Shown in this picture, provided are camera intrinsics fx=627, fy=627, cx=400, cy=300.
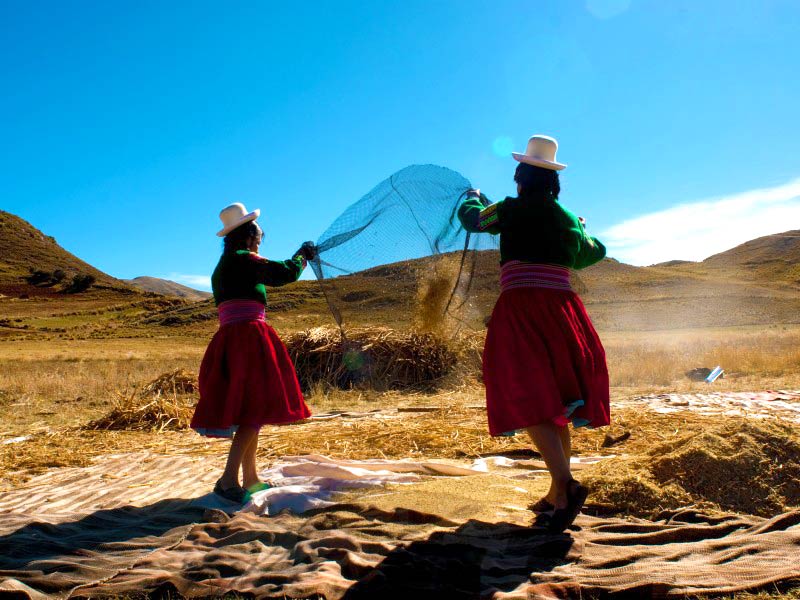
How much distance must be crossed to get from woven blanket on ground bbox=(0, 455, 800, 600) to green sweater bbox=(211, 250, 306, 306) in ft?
3.97

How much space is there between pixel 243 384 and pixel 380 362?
6492 mm

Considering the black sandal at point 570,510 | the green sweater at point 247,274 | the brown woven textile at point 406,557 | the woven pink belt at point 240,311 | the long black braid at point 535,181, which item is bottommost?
the brown woven textile at point 406,557

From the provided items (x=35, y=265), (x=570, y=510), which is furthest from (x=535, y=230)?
(x=35, y=265)

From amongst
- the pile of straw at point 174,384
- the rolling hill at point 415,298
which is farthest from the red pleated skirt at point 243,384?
the pile of straw at point 174,384

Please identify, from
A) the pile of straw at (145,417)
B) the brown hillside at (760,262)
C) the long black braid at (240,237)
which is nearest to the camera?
the long black braid at (240,237)

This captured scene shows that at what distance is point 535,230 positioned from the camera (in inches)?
119

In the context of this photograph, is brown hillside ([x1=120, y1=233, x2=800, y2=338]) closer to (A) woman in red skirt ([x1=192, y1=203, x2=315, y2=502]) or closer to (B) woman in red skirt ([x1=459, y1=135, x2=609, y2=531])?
(A) woman in red skirt ([x1=192, y1=203, x2=315, y2=502])

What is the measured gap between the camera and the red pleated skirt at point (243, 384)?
3.54 m

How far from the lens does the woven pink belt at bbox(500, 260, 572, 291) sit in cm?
304


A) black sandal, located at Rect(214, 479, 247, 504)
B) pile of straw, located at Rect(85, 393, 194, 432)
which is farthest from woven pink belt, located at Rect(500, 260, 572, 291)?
pile of straw, located at Rect(85, 393, 194, 432)

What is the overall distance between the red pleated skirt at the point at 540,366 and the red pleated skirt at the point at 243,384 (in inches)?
50.4

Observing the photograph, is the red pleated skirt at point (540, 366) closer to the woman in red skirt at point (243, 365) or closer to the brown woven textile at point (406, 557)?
the brown woven textile at point (406, 557)

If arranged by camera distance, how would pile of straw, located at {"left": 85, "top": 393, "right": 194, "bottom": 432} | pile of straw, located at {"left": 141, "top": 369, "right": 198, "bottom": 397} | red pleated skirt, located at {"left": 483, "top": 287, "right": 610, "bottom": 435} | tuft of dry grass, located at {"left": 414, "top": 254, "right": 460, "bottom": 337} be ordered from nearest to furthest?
red pleated skirt, located at {"left": 483, "top": 287, "right": 610, "bottom": 435}, tuft of dry grass, located at {"left": 414, "top": 254, "right": 460, "bottom": 337}, pile of straw, located at {"left": 85, "top": 393, "right": 194, "bottom": 432}, pile of straw, located at {"left": 141, "top": 369, "right": 198, "bottom": 397}

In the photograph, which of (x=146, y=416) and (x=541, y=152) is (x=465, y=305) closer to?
(x=146, y=416)
